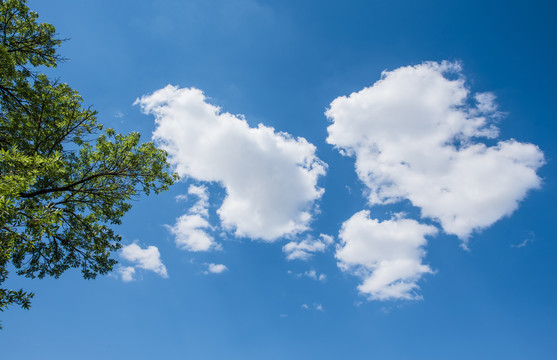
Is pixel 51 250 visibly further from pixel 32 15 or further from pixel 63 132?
pixel 32 15

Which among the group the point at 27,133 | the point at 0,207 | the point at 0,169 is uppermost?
the point at 27,133

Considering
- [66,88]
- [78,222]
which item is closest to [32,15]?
[66,88]

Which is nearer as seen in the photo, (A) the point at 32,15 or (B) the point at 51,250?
(A) the point at 32,15

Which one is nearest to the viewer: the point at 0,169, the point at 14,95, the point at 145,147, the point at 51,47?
the point at 0,169

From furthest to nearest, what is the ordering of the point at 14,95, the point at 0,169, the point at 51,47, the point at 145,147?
the point at 145,147
the point at 51,47
the point at 14,95
the point at 0,169

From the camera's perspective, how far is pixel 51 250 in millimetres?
14938

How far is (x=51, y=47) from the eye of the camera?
13.3 m

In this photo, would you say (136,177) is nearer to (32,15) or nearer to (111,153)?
(111,153)

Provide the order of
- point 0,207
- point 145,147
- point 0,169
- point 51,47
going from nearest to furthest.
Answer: point 0,207 < point 0,169 < point 51,47 < point 145,147

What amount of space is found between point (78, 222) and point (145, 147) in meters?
5.28

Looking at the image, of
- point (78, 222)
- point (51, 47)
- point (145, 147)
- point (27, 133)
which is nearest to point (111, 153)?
point (145, 147)

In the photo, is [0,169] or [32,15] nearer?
[0,169]

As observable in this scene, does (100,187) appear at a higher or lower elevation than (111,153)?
lower

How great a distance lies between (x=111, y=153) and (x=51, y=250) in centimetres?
617
